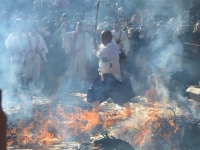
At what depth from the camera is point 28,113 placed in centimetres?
752

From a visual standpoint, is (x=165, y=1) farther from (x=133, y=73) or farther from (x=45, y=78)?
(x=45, y=78)

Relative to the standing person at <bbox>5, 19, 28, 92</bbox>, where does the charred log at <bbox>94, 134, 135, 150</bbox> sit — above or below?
below

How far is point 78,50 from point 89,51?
0.35 metres

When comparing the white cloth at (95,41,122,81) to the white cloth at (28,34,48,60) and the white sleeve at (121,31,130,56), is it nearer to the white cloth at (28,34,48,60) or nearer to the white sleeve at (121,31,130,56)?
the white sleeve at (121,31,130,56)

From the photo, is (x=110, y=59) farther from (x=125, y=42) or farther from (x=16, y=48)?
(x=16, y=48)

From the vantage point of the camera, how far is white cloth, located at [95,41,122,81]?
6.80 m

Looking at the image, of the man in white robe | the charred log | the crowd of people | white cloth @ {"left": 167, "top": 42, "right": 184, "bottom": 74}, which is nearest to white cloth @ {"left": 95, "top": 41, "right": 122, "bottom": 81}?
the charred log

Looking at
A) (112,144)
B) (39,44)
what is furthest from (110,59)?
(39,44)

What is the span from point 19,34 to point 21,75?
1287 mm

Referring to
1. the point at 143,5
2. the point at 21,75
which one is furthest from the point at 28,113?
the point at 143,5

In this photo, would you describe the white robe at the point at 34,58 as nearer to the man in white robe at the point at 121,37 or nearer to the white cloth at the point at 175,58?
the man in white robe at the point at 121,37

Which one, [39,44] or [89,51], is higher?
[39,44]

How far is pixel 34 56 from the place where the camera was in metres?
10.4

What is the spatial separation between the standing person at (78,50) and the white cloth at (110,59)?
144 inches
